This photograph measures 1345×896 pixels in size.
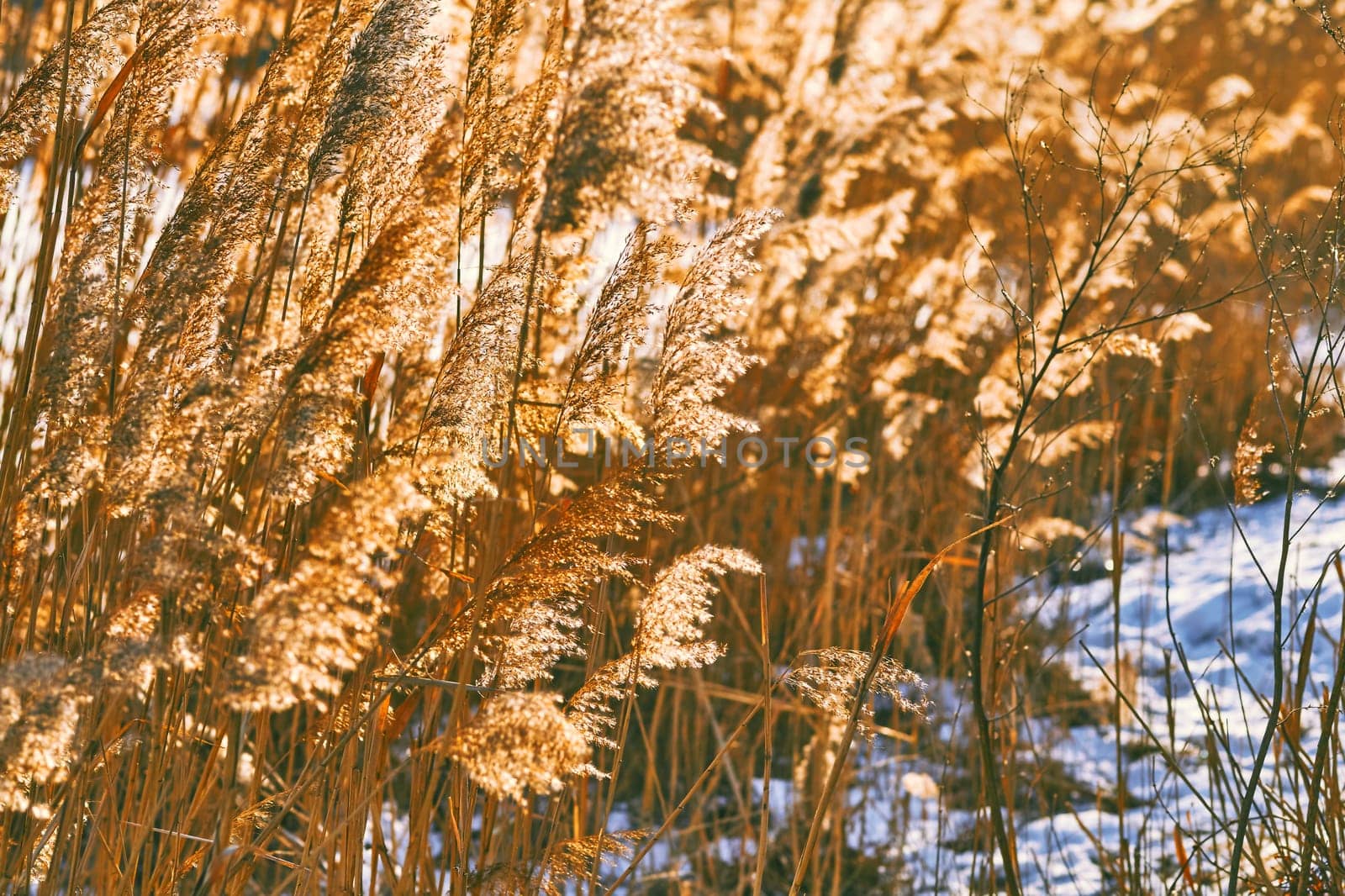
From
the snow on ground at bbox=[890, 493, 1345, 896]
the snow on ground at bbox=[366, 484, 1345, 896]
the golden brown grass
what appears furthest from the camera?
→ the snow on ground at bbox=[890, 493, 1345, 896]

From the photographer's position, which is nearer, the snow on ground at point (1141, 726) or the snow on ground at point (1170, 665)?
the snow on ground at point (1141, 726)

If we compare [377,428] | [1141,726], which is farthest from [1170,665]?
[377,428]

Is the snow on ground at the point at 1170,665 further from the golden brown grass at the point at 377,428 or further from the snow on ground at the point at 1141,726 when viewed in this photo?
the golden brown grass at the point at 377,428

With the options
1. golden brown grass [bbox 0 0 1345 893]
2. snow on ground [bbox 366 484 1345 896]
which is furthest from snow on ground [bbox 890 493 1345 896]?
golden brown grass [bbox 0 0 1345 893]

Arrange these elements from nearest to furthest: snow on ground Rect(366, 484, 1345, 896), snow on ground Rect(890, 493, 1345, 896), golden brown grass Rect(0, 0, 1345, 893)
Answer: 1. golden brown grass Rect(0, 0, 1345, 893)
2. snow on ground Rect(366, 484, 1345, 896)
3. snow on ground Rect(890, 493, 1345, 896)

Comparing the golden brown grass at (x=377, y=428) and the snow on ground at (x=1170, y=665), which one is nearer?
the golden brown grass at (x=377, y=428)

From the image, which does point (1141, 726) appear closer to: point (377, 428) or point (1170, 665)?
point (1170, 665)

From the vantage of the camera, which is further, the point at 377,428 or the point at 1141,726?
the point at 1141,726

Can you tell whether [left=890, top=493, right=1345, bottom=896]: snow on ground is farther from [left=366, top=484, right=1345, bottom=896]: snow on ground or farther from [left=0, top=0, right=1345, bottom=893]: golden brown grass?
[left=0, top=0, right=1345, bottom=893]: golden brown grass

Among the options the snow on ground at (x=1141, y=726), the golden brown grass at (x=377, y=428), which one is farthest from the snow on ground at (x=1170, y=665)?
the golden brown grass at (x=377, y=428)

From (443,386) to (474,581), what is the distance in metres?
0.25

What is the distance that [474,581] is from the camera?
139 centimetres

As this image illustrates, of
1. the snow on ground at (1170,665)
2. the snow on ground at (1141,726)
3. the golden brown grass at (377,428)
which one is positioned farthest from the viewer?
the snow on ground at (1170,665)

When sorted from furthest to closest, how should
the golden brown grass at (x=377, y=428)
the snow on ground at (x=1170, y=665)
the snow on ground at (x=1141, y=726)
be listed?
the snow on ground at (x=1170, y=665)
the snow on ground at (x=1141, y=726)
the golden brown grass at (x=377, y=428)
